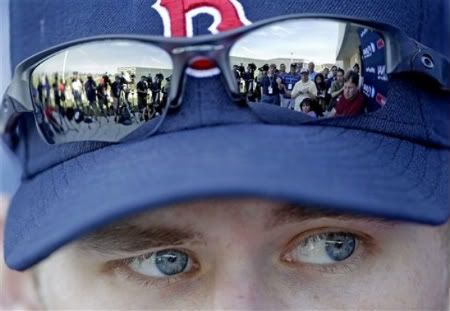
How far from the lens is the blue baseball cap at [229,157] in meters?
0.84

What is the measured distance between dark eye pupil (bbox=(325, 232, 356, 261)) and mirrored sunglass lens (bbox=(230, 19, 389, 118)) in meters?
0.22

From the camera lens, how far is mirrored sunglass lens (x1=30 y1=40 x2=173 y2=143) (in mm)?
980

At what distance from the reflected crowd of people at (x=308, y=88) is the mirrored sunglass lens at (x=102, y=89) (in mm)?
134

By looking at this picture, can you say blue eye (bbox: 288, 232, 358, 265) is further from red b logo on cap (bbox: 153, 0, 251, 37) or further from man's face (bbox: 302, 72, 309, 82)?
red b logo on cap (bbox: 153, 0, 251, 37)

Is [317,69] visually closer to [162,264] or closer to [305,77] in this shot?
[305,77]

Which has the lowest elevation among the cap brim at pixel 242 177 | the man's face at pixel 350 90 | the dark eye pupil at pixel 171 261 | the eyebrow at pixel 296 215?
the dark eye pupil at pixel 171 261

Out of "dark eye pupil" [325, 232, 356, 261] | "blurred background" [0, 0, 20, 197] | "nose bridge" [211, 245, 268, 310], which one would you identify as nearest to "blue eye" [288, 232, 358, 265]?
"dark eye pupil" [325, 232, 356, 261]

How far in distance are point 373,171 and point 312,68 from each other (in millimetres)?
188

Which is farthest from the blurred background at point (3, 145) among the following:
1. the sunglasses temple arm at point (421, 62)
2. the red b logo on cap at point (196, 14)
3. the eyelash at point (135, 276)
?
the sunglasses temple arm at point (421, 62)

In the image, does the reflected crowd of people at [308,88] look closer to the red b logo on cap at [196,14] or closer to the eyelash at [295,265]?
the red b logo on cap at [196,14]

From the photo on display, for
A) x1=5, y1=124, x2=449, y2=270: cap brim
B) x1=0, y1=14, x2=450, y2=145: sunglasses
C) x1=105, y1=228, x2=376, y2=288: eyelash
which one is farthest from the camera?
x1=105, y1=228, x2=376, y2=288: eyelash

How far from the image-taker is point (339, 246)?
109 centimetres

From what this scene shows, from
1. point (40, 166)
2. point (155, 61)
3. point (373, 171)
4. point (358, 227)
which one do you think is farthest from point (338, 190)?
point (40, 166)

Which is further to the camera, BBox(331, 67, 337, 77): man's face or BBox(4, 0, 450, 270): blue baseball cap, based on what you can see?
BBox(331, 67, 337, 77): man's face
